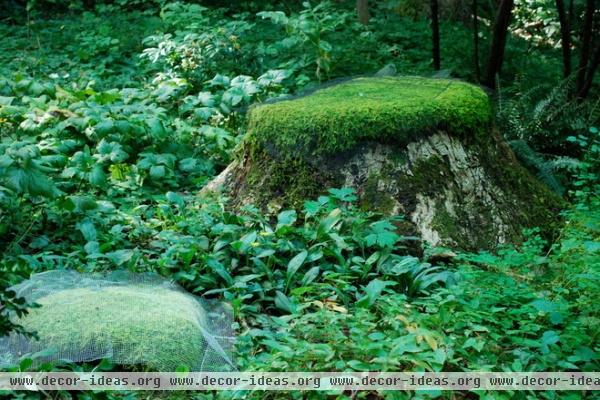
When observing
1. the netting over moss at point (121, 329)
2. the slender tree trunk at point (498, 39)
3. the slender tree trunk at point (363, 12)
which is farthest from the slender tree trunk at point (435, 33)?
the netting over moss at point (121, 329)

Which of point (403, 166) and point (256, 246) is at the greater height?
point (403, 166)

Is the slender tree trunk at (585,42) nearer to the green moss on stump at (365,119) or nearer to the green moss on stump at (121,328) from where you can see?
the green moss on stump at (365,119)

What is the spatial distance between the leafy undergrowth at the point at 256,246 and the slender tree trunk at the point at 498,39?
5.28 ft

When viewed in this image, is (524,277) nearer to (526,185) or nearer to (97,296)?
(526,185)

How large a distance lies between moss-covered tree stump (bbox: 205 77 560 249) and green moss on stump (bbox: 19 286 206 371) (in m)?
1.49

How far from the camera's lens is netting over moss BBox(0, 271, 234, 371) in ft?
10.3

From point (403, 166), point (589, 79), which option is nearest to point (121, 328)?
point (403, 166)

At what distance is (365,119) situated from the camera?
4699 millimetres

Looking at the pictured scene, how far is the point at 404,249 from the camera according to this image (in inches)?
171

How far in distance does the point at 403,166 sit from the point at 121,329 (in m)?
2.24

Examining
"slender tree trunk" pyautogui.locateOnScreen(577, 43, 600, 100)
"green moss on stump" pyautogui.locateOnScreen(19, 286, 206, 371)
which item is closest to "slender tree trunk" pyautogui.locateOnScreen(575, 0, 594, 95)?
"slender tree trunk" pyautogui.locateOnScreen(577, 43, 600, 100)

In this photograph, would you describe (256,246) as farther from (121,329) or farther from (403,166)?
(403,166)

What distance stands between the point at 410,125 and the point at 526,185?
3.34 ft

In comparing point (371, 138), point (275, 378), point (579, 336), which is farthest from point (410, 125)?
point (275, 378)
